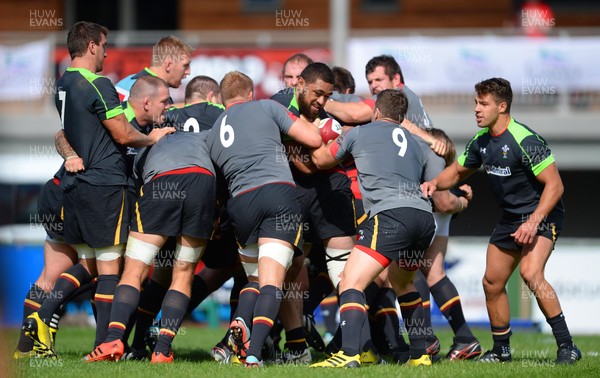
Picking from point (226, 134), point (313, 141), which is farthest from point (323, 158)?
point (226, 134)

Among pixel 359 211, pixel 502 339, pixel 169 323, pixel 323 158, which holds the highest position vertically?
pixel 323 158

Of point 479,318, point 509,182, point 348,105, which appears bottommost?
point 479,318

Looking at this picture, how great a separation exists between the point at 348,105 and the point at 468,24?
14.4 m

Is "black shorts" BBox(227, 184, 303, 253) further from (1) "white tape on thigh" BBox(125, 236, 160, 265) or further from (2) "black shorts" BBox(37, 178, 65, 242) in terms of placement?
(2) "black shorts" BBox(37, 178, 65, 242)

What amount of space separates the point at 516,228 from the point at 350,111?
1.74m

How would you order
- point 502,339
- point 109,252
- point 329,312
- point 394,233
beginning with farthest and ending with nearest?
1. point 329,312
2. point 502,339
3. point 109,252
4. point 394,233

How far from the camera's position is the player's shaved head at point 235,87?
7.02 meters

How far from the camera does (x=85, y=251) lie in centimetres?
708

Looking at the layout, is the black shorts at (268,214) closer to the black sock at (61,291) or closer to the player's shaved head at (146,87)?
the player's shaved head at (146,87)

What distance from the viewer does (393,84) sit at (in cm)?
815

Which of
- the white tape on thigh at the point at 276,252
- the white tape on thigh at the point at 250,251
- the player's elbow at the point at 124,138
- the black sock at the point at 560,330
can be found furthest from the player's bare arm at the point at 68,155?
the black sock at the point at 560,330

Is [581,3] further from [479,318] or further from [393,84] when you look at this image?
[393,84]

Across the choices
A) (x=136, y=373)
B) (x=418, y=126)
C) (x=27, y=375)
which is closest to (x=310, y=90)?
(x=418, y=126)

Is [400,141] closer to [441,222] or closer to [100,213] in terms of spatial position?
[441,222]
